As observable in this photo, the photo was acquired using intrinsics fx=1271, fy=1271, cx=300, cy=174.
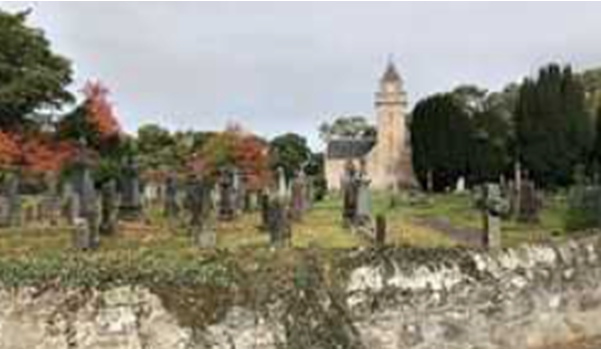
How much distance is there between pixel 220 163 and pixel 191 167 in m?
4.33

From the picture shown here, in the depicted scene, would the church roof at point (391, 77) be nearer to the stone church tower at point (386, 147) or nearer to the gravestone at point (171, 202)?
the stone church tower at point (386, 147)

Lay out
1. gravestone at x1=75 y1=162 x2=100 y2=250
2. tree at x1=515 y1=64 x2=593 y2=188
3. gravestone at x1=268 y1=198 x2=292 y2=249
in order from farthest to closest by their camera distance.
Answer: tree at x1=515 y1=64 x2=593 y2=188
gravestone at x1=75 y1=162 x2=100 y2=250
gravestone at x1=268 y1=198 x2=292 y2=249

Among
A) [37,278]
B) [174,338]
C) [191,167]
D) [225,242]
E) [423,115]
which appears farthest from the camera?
[423,115]

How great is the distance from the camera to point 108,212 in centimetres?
2894

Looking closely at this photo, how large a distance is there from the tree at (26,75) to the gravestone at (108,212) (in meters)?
30.7

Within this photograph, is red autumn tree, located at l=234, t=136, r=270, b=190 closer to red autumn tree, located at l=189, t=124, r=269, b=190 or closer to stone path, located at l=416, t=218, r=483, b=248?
red autumn tree, located at l=189, t=124, r=269, b=190

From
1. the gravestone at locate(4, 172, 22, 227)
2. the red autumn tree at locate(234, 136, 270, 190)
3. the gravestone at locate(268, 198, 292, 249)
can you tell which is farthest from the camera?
the red autumn tree at locate(234, 136, 270, 190)

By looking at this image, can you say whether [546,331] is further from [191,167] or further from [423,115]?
[423,115]

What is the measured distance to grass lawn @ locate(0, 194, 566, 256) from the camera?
2459cm

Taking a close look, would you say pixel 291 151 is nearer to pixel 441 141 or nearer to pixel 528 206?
pixel 441 141

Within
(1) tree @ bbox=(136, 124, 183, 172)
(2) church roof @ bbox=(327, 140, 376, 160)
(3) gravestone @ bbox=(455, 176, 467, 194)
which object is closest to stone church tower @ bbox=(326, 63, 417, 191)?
(2) church roof @ bbox=(327, 140, 376, 160)

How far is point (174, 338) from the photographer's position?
18594 millimetres

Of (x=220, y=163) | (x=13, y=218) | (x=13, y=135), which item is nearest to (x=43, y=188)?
(x=13, y=135)

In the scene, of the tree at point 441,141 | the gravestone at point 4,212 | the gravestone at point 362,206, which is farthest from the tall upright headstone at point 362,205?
the tree at point 441,141
